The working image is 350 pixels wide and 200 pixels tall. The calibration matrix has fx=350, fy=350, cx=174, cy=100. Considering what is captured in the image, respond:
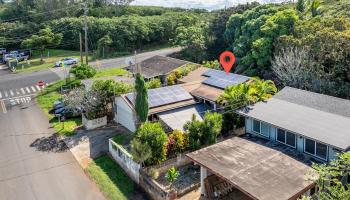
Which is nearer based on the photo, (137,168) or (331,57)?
(137,168)

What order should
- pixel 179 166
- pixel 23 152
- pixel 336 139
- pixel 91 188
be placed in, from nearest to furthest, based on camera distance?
1. pixel 336 139
2. pixel 91 188
3. pixel 179 166
4. pixel 23 152

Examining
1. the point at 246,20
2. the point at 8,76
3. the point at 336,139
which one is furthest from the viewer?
the point at 8,76

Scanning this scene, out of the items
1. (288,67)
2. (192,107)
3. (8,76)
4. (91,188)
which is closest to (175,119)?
(192,107)

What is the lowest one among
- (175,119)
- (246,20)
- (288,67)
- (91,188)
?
(91,188)

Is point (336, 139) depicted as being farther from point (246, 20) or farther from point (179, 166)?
point (246, 20)

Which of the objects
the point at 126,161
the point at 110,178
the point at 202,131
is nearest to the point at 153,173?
the point at 126,161

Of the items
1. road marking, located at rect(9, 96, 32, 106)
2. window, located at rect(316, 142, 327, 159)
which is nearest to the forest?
window, located at rect(316, 142, 327, 159)

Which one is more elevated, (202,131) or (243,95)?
(243,95)

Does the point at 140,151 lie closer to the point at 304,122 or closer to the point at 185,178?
the point at 185,178
